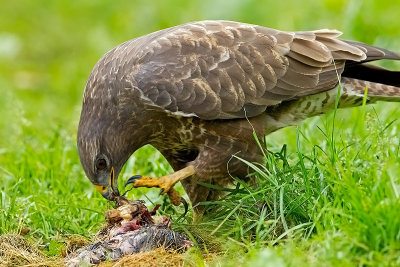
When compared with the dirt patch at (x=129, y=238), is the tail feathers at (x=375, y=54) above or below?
above

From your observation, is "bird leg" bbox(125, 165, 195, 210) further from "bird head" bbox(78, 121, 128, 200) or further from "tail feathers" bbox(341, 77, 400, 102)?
"tail feathers" bbox(341, 77, 400, 102)

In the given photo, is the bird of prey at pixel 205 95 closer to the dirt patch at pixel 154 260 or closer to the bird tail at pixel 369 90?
the bird tail at pixel 369 90

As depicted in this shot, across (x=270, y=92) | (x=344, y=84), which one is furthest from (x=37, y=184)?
(x=344, y=84)

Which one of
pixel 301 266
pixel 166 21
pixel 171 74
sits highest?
pixel 171 74

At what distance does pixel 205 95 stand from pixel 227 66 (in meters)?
0.32

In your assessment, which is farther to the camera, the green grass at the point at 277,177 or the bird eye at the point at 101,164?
the bird eye at the point at 101,164

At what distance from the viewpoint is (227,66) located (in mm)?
6219

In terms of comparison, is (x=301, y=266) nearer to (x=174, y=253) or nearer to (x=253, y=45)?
(x=174, y=253)

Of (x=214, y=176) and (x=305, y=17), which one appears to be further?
(x=305, y=17)

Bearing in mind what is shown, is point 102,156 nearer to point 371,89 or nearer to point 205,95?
point 205,95

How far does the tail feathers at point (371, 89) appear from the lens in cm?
655

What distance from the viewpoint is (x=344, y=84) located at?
21.6 ft

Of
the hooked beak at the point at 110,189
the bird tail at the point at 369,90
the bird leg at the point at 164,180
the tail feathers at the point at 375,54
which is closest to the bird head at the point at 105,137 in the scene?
the hooked beak at the point at 110,189

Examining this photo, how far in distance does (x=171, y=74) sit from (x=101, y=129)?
630mm
